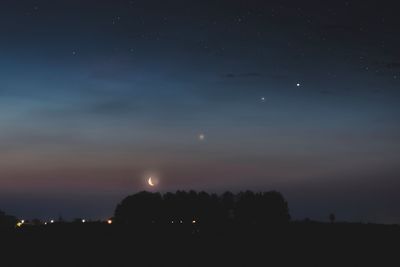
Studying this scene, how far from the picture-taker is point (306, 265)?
3017 cm

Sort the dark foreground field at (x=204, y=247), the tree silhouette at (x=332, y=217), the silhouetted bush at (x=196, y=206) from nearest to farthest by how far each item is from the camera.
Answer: the dark foreground field at (x=204, y=247)
the tree silhouette at (x=332, y=217)
the silhouetted bush at (x=196, y=206)

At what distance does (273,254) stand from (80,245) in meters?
13.2

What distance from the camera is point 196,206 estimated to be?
104125 millimetres

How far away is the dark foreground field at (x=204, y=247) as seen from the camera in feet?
103

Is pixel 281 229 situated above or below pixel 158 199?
below

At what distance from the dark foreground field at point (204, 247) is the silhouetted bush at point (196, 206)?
169 feet

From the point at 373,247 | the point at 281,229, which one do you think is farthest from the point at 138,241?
the point at 373,247

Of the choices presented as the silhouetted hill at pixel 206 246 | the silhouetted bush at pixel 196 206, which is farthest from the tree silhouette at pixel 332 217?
the silhouetted bush at pixel 196 206

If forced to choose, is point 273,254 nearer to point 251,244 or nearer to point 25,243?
point 251,244

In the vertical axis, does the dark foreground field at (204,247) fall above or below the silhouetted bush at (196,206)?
below

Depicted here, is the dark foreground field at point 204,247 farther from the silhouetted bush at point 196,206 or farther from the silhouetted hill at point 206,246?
the silhouetted bush at point 196,206

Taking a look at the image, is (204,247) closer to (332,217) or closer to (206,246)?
(206,246)

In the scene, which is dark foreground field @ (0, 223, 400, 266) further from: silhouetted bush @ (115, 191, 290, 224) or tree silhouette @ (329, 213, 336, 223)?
silhouetted bush @ (115, 191, 290, 224)

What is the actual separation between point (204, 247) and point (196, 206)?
2651 inches
